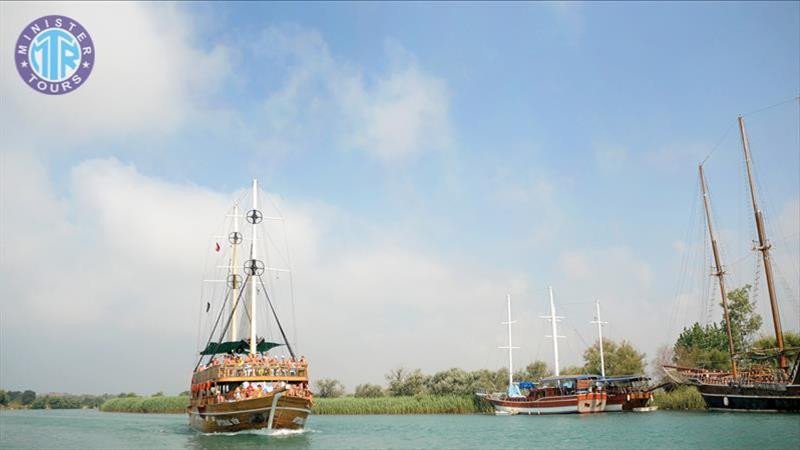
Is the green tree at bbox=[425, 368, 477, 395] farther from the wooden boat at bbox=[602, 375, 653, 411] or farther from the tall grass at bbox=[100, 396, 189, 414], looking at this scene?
the tall grass at bbox=[100, 396, 189, 414]

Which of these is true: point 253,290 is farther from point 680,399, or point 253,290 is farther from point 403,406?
point 680,399

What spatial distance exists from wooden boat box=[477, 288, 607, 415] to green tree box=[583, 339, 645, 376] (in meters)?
11.1

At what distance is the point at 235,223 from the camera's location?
53.0 m

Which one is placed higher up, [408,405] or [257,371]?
[257,371]

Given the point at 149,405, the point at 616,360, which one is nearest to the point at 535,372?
the point at 616,360

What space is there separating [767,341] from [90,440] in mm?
62473

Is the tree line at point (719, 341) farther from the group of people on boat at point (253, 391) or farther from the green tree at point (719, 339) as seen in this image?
the group of people on boat at point (253, 391)

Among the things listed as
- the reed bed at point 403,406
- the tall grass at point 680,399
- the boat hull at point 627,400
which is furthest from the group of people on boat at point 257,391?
the boat hull at point 627,400

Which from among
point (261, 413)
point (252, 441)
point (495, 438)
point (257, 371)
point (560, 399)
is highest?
point (257, 371)

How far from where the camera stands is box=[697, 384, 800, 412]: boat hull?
46.3 meters

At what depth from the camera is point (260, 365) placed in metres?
37.8

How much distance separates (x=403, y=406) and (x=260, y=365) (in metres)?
35.5

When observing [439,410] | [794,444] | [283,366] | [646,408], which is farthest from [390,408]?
[794,444]

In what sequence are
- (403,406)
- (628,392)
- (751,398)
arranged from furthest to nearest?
(403,406)
(628,392)
(751,398)
